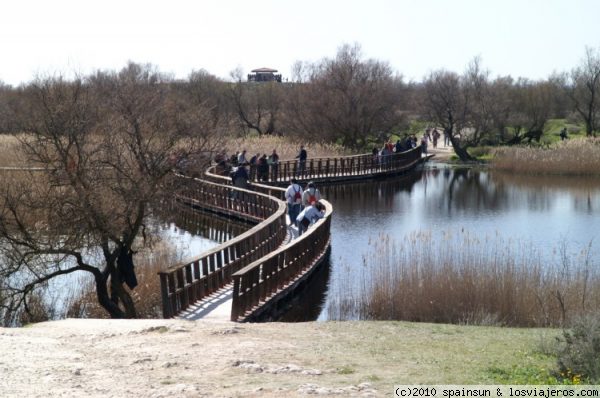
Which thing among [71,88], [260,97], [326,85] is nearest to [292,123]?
[326,85]

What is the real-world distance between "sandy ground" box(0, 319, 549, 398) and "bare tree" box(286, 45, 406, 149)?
49.5 meters

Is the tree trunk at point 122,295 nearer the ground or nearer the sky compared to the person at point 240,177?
nearer the ground

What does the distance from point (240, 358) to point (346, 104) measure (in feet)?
175

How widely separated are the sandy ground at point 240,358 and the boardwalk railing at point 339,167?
99.3 ft

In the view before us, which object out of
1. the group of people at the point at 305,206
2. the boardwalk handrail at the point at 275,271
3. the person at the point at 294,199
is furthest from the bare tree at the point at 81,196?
the person at the point at 294,199

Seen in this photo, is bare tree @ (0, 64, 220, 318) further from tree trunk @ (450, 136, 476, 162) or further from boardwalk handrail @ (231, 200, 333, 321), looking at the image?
tree trunk @ (450, 136, 476, 162)

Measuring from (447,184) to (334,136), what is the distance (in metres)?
16.3

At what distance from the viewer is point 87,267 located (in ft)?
60.6

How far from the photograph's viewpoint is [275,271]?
62.1ft

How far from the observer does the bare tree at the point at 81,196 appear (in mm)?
18562

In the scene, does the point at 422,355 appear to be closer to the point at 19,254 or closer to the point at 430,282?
the point at 430,282

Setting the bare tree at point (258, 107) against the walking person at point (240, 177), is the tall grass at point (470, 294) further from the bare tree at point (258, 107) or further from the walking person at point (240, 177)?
the bare tree at point (258, 107)

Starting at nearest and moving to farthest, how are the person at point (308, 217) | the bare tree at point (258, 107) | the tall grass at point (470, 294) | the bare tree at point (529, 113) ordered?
the tall grass at point (470, 294), the person at point (308, 217), the bare tree at point (529, 113), the bare tree at point (258, 107)

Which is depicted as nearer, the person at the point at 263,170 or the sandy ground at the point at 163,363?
the sandy ground at the point at 163,363
